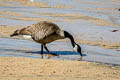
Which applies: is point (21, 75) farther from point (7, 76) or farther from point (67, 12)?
point (67, 12)

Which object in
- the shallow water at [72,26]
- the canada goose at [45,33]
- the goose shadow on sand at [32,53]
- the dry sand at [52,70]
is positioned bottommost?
the shallow water at [72,26]

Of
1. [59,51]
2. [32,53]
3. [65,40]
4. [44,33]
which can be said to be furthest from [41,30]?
[65,40]

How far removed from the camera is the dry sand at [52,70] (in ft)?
28.9

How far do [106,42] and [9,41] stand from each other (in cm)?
322

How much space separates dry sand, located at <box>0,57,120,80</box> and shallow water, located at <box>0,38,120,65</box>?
1.38 m

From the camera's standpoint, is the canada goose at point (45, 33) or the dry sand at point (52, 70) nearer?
the dry sand at point (52, 70)

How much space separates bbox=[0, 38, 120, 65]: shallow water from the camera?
1237 cm

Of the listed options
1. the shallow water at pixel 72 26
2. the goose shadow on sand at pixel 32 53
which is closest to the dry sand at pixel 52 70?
the goose shadow on sand at pixel 32 53

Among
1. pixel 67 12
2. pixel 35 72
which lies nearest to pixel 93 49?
pixel 35 72

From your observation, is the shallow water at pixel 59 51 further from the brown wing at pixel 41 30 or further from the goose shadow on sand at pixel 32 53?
the brown wing at pixel 41 30

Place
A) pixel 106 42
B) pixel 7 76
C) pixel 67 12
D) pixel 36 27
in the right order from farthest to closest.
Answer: pixel 67 12
pixel 106 42
pixel 36 27
pixel 7 76

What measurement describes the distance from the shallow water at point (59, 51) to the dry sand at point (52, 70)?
54.4 inches

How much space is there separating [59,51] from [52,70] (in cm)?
388

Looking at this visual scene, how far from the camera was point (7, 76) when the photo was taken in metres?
8.62
